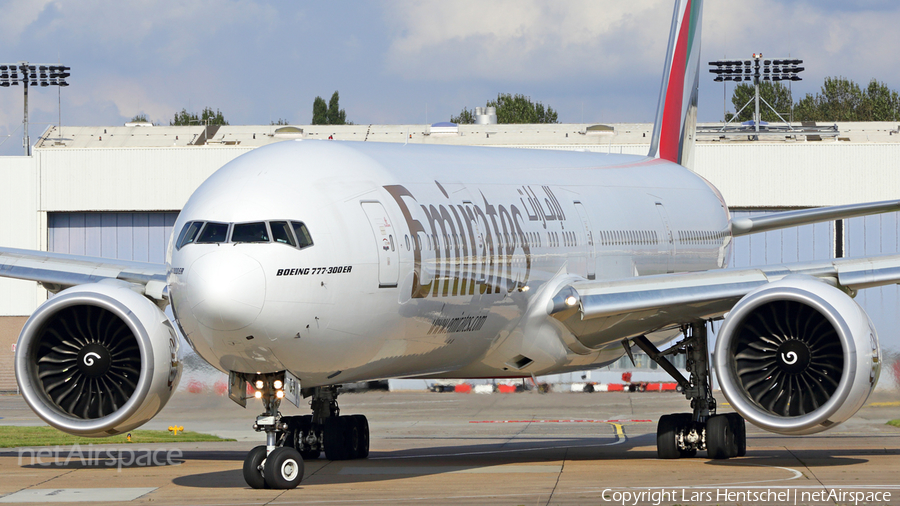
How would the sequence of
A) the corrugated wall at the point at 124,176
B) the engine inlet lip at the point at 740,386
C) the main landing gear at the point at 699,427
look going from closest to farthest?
the engine inlet lip at the point at 740,386, the main landing gear at the point at 699,427, the corrugated wall at the point at 124,176

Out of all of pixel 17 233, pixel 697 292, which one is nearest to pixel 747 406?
pixel 697 292

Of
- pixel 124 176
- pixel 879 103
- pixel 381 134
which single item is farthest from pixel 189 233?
pixel 879 103

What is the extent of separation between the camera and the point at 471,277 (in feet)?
50.8

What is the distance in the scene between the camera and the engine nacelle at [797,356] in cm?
1478

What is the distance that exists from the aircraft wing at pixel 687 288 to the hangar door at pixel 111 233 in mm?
29629

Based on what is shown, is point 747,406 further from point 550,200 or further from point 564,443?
point 564,443

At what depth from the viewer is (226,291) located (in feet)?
40.0

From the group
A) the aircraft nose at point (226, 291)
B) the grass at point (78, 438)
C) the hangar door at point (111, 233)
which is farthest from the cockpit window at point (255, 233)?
the hangar door at point (111, 233)

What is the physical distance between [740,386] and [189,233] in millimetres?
7112

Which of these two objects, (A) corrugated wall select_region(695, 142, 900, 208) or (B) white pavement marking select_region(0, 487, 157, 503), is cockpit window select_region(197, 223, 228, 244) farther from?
(A) corrugated wall select_region(695, 142, 900, 208)

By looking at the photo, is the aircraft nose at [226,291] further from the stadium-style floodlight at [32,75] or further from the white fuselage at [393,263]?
the stadium-style floodlight at [32,75]

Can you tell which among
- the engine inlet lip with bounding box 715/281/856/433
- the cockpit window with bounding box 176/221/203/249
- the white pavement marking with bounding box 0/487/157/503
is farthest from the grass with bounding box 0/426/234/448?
the engine inlet lip with bounding box 715/281/856/433

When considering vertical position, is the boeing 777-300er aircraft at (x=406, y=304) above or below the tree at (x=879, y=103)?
below

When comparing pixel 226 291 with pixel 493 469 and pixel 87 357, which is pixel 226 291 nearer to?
pixel 87 357
